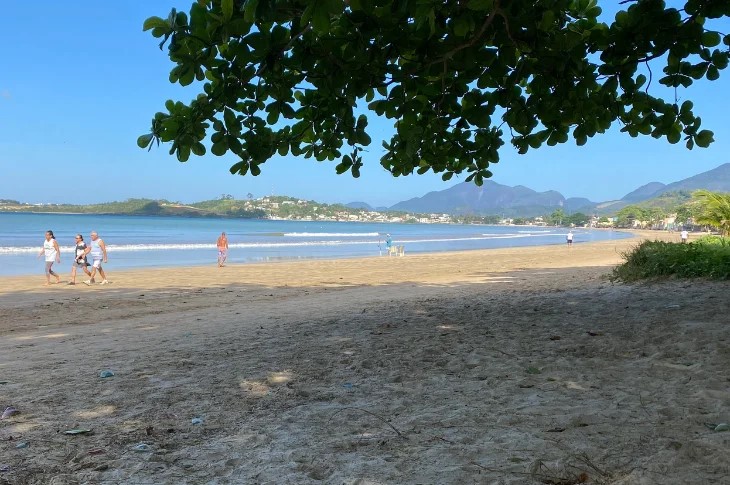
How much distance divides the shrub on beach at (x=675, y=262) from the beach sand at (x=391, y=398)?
5.95 feet

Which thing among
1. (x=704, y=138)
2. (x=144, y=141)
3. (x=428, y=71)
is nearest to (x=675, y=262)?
(x=704, y=138)

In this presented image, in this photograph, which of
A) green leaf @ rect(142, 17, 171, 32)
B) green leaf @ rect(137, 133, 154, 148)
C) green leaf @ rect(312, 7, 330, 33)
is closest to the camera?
green leaf @ rect(312, 7, 330, 33)

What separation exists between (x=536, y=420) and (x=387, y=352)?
2097 mm

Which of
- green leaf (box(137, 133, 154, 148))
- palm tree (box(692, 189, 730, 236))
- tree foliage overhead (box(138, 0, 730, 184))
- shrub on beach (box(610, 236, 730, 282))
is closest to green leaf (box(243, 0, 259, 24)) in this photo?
tree foliage overhead (box(138, 0, 730, 184))

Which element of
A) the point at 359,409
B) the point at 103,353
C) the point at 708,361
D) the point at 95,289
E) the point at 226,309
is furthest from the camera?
the point at 95,289

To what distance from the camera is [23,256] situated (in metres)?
28.5

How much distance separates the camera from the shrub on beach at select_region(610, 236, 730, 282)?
31.2 ft

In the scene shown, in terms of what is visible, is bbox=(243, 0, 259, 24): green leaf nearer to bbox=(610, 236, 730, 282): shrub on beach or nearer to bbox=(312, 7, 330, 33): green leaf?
bbox=(312, 7, 330, 33): green leaf

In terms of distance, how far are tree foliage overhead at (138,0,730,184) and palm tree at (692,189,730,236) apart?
12775mm

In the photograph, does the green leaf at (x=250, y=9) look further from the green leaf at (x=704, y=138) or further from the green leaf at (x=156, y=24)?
the green leaf at (x=704, y=138)

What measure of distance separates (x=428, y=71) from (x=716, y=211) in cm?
1536

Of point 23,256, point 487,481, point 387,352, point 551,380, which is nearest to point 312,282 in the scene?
point 387,352

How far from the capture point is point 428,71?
4457 mm

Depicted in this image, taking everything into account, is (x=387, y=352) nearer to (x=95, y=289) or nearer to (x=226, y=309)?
(x=226, y=309)
